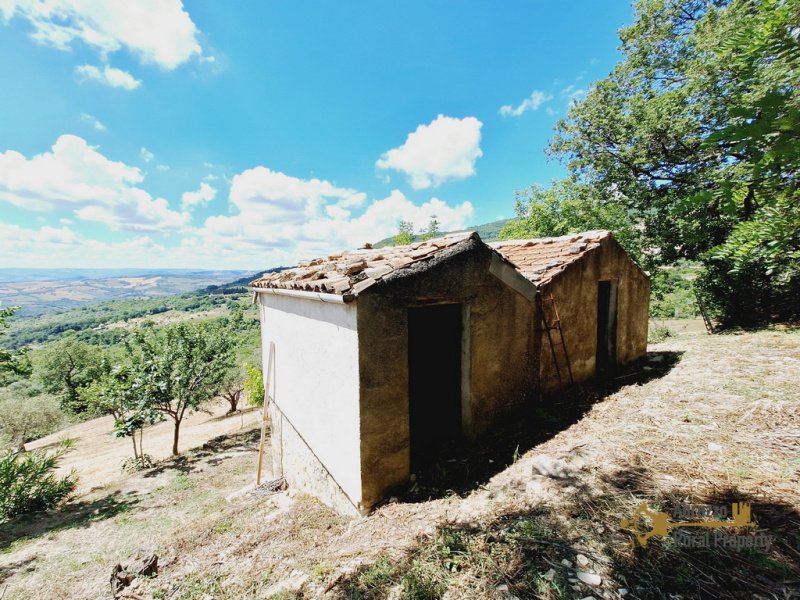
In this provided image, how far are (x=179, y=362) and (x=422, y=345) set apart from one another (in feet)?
44.5

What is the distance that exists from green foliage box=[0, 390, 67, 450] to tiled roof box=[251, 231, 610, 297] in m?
24.7

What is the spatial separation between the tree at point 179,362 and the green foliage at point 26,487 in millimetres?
3432

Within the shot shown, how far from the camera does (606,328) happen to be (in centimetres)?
803

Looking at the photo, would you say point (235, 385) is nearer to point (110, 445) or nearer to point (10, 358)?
point (110, 445)

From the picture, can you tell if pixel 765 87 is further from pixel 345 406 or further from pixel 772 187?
pixel 345 406

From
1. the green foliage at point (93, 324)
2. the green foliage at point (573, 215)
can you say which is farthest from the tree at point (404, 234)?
the green foliage at point (93, 324)

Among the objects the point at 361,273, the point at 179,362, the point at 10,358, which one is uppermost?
the point at 361,273

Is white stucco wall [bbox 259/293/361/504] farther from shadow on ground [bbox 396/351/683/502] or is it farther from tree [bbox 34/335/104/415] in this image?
tree [bbox 34/335/104/415]

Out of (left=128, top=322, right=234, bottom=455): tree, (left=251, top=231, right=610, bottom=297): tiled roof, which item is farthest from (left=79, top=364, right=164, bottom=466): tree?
(left=251, top=231, right=610, bottom=297): tiled roof

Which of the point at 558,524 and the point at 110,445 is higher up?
the point at 558,524

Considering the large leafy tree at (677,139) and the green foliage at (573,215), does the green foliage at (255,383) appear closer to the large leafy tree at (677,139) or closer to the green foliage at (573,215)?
the green foliage at (573,215)

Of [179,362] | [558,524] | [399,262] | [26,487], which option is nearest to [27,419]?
[26,487]

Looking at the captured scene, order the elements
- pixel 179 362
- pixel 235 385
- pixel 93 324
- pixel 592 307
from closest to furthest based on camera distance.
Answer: pixel 592 307
pixel 179 362
pixel 235 385
pixel 93 324

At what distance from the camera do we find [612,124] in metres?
14.7
